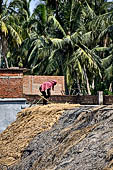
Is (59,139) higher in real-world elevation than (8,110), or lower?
lower

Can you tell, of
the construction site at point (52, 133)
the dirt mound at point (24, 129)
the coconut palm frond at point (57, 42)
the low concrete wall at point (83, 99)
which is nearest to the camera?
the construction site at point (52, 133)

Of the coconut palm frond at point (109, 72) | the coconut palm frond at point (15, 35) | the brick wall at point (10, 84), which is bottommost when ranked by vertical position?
the coconut palm frond at point (109, 72)

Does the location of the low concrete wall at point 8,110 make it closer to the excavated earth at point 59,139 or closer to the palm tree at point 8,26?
the excavated earth at point 59,139

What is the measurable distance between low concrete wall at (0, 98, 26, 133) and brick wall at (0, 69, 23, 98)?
8.6 inches

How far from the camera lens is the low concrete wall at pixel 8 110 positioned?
16.4 metres

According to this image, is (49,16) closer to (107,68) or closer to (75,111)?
(107,68)

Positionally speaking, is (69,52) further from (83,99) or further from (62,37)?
(83,99)

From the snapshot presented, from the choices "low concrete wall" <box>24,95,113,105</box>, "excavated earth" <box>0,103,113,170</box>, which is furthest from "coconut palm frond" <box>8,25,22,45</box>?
"excavated earth" <box>0,103,113,170</box>

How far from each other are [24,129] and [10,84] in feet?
8.59

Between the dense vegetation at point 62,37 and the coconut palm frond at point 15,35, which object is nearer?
the dense vegetation at point 62,37

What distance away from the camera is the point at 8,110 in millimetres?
16422

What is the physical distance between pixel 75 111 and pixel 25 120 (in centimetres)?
274

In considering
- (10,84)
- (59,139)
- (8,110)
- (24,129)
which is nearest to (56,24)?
(10,84)

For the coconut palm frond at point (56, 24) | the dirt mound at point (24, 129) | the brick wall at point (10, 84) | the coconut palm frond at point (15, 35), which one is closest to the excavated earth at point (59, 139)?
the dirt mound at point (24, 129)
